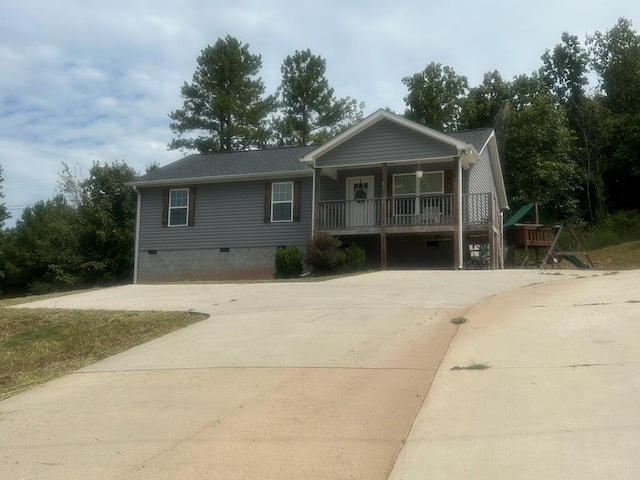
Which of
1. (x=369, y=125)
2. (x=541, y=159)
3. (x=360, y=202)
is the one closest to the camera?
(x=369, y=125)

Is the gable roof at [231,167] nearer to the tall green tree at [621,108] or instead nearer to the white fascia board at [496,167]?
the white fascia board at [496,167]

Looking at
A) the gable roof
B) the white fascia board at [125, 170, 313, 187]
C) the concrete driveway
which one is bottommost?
the concrete driveway

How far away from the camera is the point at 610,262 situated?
914 inches

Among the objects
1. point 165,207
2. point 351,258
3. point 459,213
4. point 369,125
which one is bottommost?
point 351,258

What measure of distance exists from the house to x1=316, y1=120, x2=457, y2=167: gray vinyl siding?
0.11 ft

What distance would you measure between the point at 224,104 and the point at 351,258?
24.9m

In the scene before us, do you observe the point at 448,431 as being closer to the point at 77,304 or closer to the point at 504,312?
the point at 504,312

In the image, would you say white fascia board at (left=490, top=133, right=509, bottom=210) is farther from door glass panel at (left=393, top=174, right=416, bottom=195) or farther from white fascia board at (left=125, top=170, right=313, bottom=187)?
white fascia board at (left=125, top=170, right=313, bottom=187)

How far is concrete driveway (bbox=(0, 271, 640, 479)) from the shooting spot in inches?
171

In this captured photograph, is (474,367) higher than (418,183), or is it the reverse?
(418,183)

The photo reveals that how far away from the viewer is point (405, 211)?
20172mm

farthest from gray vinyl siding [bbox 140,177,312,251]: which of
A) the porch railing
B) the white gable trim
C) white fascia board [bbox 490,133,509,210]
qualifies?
white fascia board [bbox 490,133,509,210]

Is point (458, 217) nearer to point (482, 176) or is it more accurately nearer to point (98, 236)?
point (482, 176)

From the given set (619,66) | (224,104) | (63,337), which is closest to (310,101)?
(224,104)
